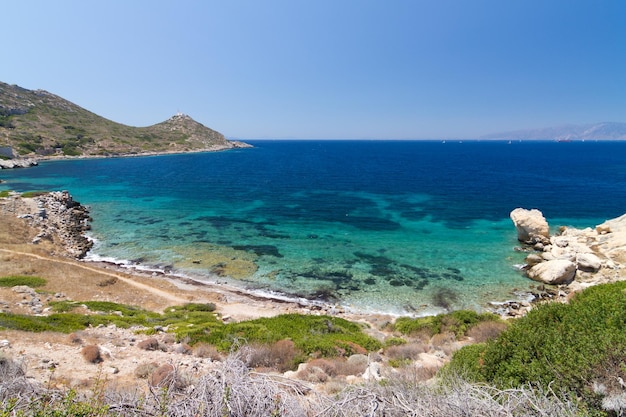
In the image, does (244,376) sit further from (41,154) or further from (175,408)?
(41,154)

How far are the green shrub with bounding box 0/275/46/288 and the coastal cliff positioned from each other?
107 meters

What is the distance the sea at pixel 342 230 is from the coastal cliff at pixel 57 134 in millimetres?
46207

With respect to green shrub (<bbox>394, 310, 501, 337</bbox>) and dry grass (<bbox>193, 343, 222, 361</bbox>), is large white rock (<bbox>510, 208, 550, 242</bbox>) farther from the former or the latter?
dry grass (<bbox>193, 343, 222, 361</bbox>)

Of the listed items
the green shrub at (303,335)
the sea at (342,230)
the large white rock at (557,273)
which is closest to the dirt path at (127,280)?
the sea at (342,230)

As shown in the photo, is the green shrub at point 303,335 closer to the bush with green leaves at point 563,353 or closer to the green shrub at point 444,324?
the green shrub at point 444,324

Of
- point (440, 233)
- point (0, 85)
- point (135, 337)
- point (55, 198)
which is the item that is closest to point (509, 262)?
point (440, 233)

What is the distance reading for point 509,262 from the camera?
34.1 metres

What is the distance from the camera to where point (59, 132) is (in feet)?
477

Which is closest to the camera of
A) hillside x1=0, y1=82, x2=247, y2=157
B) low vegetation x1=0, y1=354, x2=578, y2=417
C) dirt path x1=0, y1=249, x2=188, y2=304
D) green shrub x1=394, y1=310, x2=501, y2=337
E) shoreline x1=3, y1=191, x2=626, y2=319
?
low vegetation x1=0, y1=354, x2=578, y2=417

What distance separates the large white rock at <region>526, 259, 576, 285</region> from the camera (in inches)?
1141

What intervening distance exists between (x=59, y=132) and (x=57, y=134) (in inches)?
143

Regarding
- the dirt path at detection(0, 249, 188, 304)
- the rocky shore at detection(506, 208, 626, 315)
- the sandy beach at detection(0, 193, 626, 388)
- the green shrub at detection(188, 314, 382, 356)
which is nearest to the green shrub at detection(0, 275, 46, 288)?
the sandy beach at detection(0, 193, 626, 388)

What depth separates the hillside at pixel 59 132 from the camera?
125 m

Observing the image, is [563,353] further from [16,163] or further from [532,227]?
[16,163]
